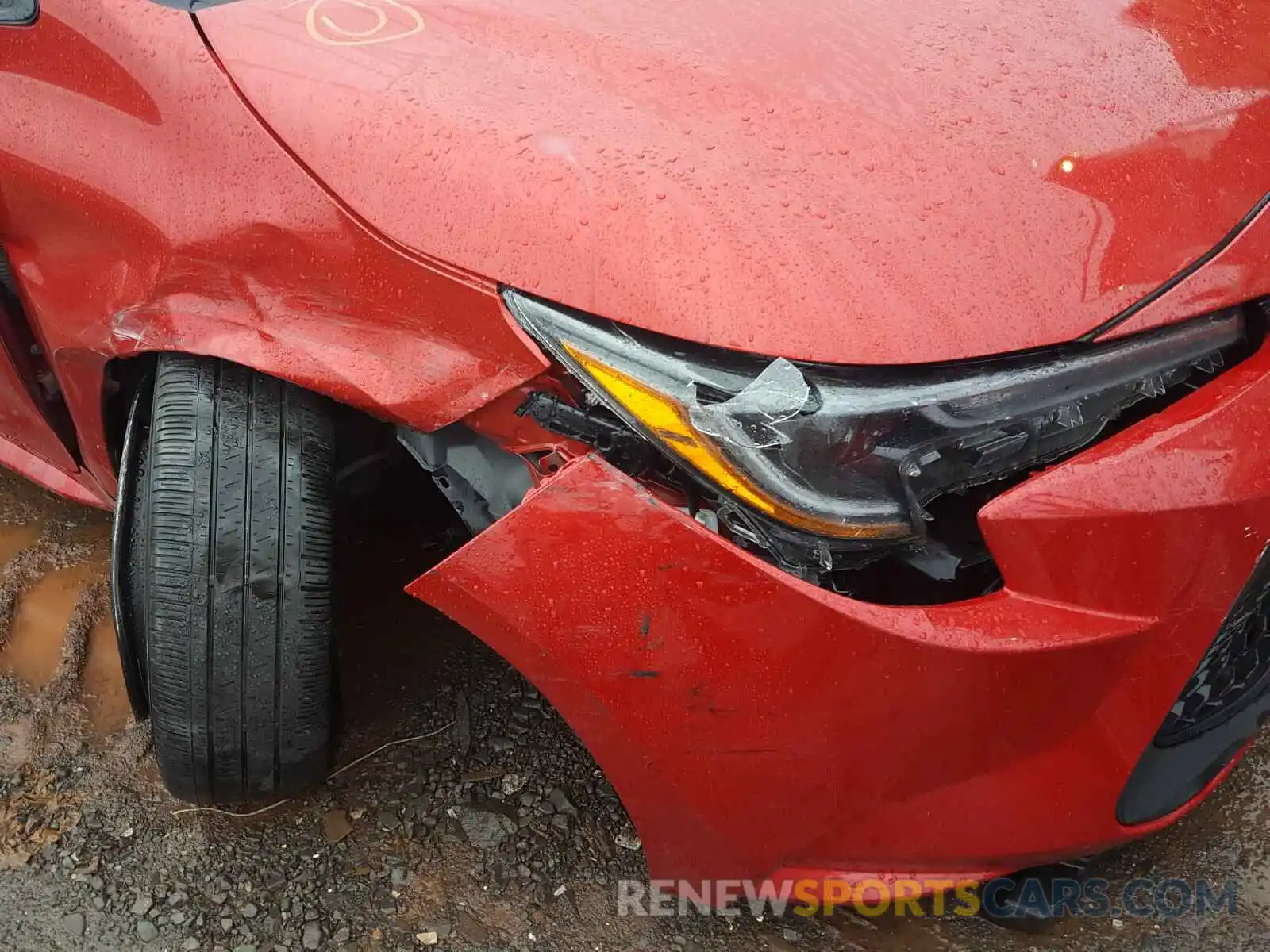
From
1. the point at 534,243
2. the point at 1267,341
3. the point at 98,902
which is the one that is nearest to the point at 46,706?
the point at 98,902

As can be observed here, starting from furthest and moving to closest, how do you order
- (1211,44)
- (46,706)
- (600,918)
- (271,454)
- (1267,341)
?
(46,706) → (600,918) → (1211,44) → (271,454) → (1267,341)

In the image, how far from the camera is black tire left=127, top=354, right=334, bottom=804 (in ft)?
5.36

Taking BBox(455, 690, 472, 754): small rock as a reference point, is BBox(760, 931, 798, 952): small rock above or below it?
above

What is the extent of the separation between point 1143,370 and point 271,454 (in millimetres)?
1216

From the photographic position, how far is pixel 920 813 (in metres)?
1.53

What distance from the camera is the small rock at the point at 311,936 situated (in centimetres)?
184

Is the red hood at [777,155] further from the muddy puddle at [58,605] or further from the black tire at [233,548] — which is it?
the muddy puddle at [58,605]

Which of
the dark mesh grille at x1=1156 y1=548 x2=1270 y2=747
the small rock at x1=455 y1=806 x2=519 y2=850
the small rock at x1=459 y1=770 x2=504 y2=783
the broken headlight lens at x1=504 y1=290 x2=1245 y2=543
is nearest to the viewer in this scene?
the broken headlight lens at x1=504 y1=290 x2=1245 y2=543

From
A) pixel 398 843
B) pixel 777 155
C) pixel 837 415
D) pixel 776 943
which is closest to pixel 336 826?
pixel 398 843

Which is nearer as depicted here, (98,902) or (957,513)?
(957,513)

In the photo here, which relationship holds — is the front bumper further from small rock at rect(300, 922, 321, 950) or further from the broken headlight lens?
small rock at rect(300, 922, 321, 950)

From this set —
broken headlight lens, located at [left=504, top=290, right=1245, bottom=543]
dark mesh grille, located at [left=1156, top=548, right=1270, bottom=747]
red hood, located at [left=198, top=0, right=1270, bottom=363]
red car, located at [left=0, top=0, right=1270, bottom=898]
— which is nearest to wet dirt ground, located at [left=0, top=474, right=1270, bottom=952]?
red car, located at [left=0, top=0, right=1270, bottom=898]

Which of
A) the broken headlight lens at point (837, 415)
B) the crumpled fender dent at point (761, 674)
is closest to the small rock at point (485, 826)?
the crumpled fender dent at point (761, 674)

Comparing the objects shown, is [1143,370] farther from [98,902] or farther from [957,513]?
[98,902]
